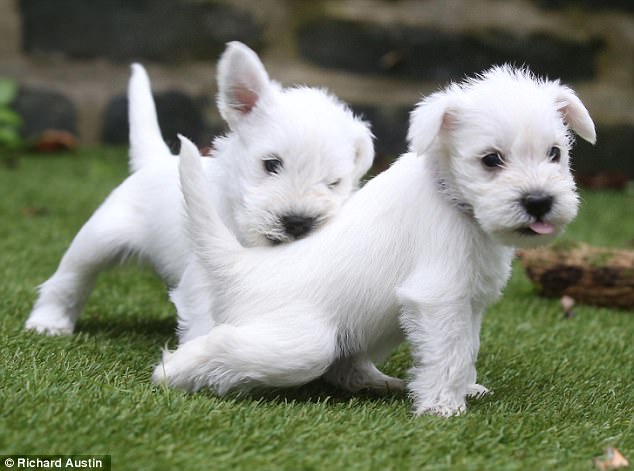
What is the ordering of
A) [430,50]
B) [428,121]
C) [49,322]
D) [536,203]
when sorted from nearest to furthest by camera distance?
[536,203]
[428,121]
[49,322]
[430,50]

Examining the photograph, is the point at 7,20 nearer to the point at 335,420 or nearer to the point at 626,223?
the point at 626,223

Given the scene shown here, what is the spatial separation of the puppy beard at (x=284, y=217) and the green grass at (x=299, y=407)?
1.69 feet

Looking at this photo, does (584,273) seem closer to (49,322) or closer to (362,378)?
(362,378)

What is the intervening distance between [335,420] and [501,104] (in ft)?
3.37

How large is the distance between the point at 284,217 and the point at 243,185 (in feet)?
0.82

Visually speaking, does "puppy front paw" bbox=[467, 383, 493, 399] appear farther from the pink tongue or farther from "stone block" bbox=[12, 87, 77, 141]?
"stone block" bbox=[12, 87, 77, 141]

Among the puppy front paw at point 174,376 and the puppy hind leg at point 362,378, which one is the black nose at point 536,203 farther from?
the puppy front paw at point 174,376

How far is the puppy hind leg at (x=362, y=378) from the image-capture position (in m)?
2.93

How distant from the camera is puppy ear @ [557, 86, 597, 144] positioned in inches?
106

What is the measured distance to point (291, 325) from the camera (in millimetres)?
2580

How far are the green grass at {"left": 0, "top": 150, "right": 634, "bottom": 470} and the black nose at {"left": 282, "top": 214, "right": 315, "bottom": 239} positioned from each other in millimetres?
523

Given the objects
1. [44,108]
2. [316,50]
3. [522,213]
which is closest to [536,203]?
[522,213]

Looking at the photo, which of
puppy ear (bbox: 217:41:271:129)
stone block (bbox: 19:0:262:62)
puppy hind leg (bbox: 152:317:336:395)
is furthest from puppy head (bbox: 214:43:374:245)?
stone block (bbox: 19:0:262:62)

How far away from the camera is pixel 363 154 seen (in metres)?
3.24
